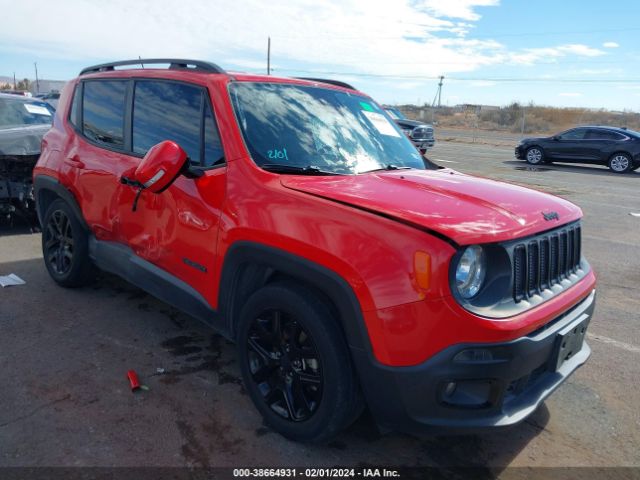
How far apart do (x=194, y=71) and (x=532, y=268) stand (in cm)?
247

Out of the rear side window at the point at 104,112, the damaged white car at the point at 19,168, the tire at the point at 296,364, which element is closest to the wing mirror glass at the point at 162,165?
the tire at the point at 296,364

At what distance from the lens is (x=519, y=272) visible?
2.47m

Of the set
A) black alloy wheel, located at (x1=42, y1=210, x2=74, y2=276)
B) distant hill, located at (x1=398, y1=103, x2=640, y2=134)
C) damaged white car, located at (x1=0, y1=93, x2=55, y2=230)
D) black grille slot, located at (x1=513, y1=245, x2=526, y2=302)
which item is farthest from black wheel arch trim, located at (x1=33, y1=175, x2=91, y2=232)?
distant hill, located at (x1=398, y1=103, x2=640, y2=134)

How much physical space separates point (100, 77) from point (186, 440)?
3149mm

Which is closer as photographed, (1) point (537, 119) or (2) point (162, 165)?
(2) point (162, 165)

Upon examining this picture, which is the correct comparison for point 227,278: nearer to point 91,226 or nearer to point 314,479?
point 314,479

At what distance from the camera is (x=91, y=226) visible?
4.46 meters

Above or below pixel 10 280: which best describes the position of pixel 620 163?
above

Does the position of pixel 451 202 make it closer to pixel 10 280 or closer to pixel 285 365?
pixel 285 365

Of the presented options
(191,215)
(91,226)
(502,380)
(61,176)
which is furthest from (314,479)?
(61,176)

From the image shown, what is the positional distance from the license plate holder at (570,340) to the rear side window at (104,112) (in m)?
3.23

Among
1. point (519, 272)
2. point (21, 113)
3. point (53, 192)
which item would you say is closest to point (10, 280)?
point (53, 192)

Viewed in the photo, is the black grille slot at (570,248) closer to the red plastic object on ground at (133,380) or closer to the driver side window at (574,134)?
the red plastic object on ground at (133,380)

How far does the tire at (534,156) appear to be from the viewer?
19516 mm
